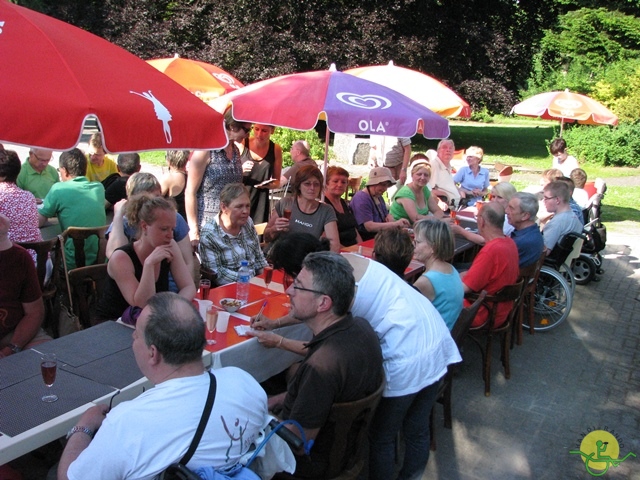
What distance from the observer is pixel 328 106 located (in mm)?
4938

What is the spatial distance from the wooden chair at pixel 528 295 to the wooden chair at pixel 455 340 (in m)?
1.28

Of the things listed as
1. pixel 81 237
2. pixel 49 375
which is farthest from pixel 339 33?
pixel 49 375

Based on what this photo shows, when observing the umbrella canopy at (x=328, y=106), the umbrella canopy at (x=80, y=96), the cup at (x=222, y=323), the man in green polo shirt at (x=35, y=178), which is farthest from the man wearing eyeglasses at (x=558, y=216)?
the man in green polo shirt at (x=35, y=178)

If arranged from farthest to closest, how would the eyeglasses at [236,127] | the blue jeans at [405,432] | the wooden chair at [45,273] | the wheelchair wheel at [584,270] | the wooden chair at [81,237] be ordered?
the wheelchair wheel at [584,270] < the eyeglasses at [236,127] < the wooden chair at [81,237] < the wooden chair at [45,273] < the blue jeans at [405,432]

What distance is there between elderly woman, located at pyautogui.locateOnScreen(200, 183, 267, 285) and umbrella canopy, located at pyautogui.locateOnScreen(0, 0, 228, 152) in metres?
1.26

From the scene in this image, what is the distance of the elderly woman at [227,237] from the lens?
14.7 ft

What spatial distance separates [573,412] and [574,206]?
318 cm

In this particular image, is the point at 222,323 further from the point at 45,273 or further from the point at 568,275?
the point at 568,275

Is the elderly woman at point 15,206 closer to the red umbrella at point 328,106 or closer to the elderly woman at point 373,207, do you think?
the red umbrella at point 328,106

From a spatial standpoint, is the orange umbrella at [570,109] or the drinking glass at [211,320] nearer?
the drinking glass at [211,320]

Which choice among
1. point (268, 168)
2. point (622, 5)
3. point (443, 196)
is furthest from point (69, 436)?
point (622, 5)

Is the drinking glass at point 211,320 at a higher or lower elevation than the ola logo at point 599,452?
higher

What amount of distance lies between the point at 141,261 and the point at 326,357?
1564 mm

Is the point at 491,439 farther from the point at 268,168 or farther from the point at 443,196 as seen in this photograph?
the point at 443,196
